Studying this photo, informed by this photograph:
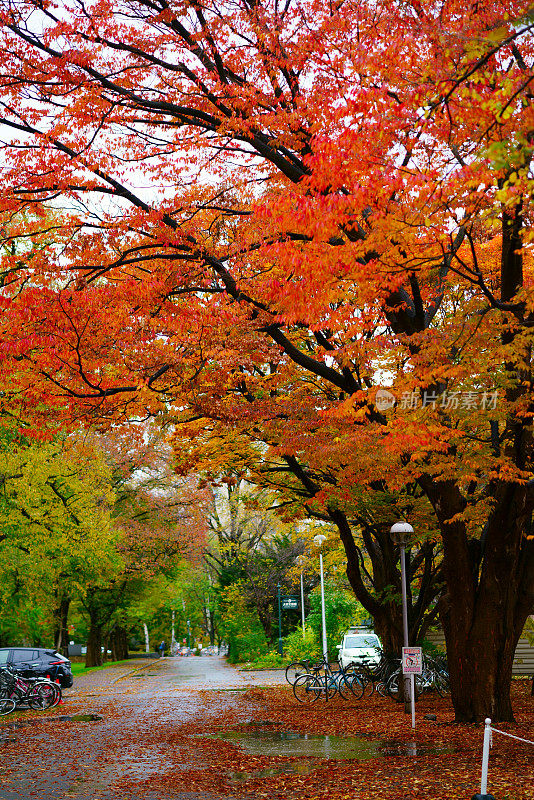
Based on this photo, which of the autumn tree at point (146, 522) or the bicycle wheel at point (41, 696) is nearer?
the bicycle wheel at point (41, 696)

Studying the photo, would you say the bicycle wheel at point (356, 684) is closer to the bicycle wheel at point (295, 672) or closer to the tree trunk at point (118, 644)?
the bicycle wheel at point (295, 672)

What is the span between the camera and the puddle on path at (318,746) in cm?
1109

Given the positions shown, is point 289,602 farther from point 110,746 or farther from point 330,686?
point 110,746

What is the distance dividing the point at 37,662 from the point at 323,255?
1989 centimetres

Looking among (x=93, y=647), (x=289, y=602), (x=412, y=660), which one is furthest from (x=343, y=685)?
(x=93, y=647)

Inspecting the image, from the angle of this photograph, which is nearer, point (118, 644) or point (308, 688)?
point (308, 688)

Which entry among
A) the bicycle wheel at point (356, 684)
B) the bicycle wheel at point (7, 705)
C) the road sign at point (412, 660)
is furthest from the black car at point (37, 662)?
the road sign at point (412, 660)

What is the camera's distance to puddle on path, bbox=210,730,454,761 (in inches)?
436

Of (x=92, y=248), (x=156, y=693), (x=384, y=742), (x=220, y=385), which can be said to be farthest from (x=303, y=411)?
(x=156, y=693)

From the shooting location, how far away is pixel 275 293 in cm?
1205

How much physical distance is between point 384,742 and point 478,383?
555 centimetres

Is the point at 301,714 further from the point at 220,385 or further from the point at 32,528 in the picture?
the point at 32,528

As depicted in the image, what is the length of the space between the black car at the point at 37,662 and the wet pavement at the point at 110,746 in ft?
3.65

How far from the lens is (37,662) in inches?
1007
